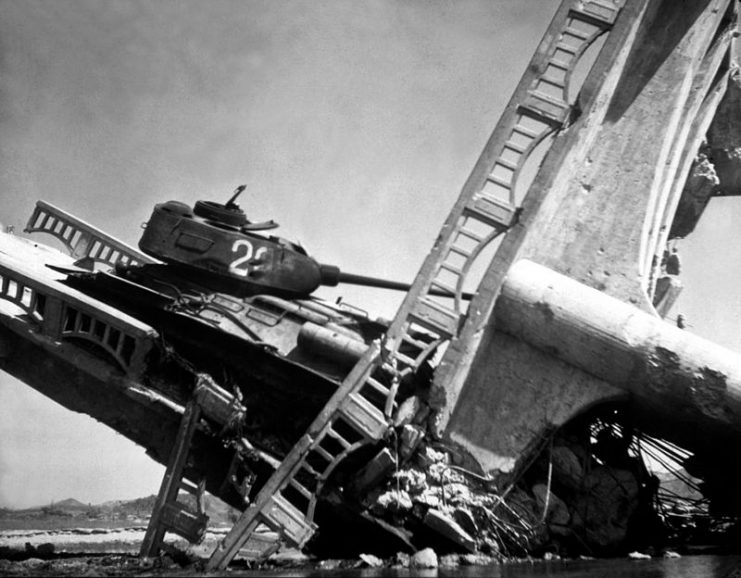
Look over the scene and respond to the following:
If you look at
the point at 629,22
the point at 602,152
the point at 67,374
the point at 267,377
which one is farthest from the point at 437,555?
the point at 629,22

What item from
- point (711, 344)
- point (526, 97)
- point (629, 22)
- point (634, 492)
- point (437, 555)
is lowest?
point (437, 555)

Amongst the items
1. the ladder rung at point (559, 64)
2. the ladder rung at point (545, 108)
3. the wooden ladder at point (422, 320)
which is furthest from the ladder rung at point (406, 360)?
the ladder rung at point (559, 64)

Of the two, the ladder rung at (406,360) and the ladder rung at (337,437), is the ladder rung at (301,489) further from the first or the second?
the ladder rung at (406,360)

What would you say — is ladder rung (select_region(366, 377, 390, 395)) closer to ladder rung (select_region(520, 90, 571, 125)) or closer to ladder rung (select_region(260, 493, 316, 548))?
ladder rung (select_region(260, 493, 316, 548))

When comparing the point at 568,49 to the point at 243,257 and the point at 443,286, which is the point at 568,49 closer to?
the point at 443,286

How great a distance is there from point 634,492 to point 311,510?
3.84 m

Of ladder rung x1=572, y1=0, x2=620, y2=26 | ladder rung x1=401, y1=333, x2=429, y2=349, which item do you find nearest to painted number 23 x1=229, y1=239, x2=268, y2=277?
ladder rung x1=401, y1=333, x2=429, y2=349

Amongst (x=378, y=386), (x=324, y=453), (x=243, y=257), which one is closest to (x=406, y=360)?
(x=378, y=386)

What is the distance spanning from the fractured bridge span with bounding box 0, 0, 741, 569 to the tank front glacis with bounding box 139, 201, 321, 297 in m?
0.47

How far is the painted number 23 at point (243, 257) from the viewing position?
35.0ft

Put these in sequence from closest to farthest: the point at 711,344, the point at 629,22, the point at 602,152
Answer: the point at 711,344
the point at 629,22
the point at 602,152

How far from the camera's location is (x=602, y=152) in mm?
10742

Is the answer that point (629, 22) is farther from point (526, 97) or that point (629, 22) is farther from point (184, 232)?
point (184, 232)

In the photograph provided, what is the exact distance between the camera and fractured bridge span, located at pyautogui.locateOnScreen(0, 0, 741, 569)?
8.42 metres
